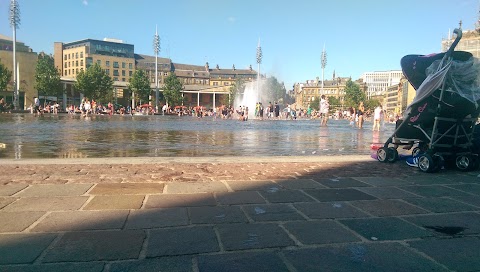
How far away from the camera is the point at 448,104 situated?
551 centimetres

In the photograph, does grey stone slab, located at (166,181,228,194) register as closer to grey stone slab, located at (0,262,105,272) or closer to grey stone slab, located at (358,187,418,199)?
grey stone slab, located at (358,187,418,199)

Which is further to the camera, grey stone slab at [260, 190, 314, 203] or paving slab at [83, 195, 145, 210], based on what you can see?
grey stone slab at [260, 190, 314, 203]

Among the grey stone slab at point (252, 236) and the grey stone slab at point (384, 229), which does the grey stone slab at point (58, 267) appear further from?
the grey stone slab at point (384, 229)

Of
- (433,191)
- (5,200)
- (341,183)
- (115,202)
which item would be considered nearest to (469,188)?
(433,191)

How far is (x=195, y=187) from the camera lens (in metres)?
4.46

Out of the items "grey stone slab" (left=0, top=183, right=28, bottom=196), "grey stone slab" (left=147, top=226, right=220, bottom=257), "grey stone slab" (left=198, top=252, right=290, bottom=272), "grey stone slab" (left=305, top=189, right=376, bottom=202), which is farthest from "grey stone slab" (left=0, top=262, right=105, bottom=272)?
"grey stone slab" (left=305, top=189, right=376, bottom=202)

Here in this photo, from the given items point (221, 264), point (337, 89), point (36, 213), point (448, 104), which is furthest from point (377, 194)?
point (337, 89)

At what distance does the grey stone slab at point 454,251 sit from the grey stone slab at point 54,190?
348cm

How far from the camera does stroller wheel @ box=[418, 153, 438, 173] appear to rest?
5.60m

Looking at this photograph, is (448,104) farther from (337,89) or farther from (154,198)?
(337,89)

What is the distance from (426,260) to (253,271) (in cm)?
120

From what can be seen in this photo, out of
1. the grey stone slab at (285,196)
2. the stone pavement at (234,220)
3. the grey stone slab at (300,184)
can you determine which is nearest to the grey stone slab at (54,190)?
the stone pavement at (234,220)

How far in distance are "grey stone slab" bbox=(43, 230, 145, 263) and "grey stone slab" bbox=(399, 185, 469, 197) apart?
337 cm

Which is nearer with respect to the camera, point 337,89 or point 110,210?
point 110,210
